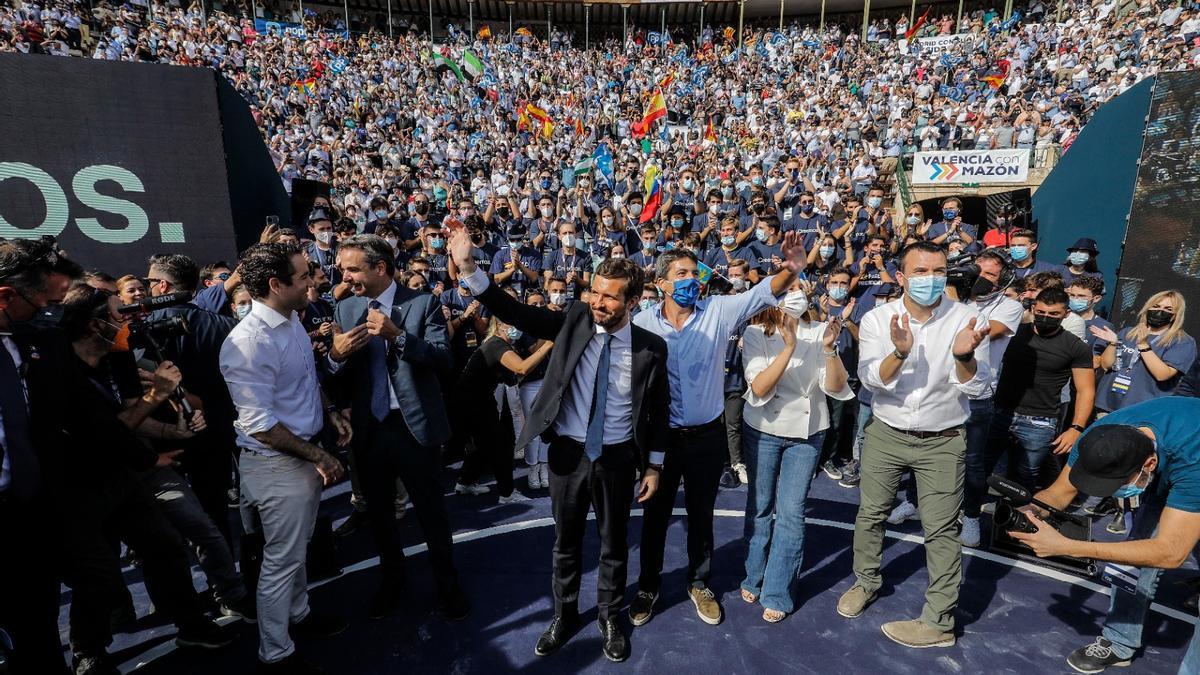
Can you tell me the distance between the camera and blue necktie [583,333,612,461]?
3.10 meters

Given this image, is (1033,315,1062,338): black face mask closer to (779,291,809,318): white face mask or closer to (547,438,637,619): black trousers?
(779,291,809,318): white face mask

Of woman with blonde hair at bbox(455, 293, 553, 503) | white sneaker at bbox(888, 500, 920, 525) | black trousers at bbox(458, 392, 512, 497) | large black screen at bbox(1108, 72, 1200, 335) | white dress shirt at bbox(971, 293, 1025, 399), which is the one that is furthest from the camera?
large black screen at bbox(1108, 72, 1200, 335)

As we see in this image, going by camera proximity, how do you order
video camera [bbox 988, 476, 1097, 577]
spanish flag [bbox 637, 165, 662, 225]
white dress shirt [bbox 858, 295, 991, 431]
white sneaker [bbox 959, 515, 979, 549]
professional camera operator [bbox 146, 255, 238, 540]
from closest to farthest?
video camera [bbox 988, 476, 1097, 577], white dress shirt [bbox 858, 295, 991, 431], professional camera operator [bbox 146, 255, 238, 540], white sneaker [bbox 959, 515, 979, 549], spanish flag [bbox 637, 165, 662, 225]

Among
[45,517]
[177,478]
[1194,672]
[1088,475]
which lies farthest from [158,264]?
[1194,672]

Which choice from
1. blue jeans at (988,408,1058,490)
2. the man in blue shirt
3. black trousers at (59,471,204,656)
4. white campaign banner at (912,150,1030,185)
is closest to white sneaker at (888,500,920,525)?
blue jeans at (988,408,1058,490)

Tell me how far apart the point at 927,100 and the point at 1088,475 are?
2282cm

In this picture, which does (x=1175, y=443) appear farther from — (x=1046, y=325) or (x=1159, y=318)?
(x=1159, y=318)

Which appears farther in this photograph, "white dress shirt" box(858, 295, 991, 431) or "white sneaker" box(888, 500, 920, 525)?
"white sneaker" box(888, 500, 920, 525)

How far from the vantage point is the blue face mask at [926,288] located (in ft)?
10.6

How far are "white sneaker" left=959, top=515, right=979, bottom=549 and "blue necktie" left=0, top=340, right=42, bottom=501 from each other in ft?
19.6

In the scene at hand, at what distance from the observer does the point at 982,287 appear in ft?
15.1

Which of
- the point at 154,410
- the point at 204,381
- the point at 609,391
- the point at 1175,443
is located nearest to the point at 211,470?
the point at 204,381

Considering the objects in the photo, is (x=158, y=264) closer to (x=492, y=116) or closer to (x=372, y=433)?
(x=372, y=433)

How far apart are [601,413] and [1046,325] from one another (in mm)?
3751
